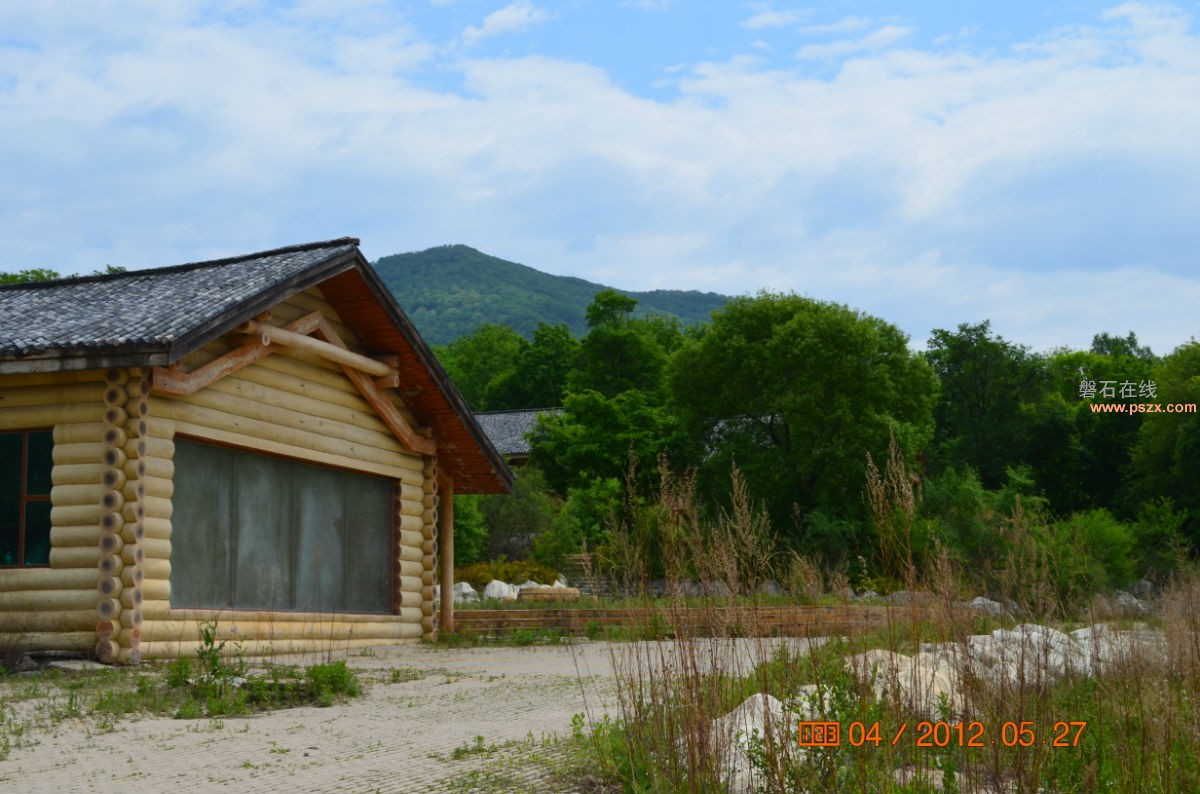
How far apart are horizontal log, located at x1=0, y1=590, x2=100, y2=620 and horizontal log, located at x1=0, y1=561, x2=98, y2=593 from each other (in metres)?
0.04

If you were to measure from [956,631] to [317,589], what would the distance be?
37.5 ft

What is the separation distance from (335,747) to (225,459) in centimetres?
743

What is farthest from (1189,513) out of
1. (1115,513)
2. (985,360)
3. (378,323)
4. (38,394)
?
(38,394)

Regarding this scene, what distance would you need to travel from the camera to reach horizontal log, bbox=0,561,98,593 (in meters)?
12.2

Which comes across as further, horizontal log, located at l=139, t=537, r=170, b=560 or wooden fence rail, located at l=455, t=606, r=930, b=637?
horizontal log, located at l=139, t=537, r=170, b=560

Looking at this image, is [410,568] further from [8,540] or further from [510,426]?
[510,426]

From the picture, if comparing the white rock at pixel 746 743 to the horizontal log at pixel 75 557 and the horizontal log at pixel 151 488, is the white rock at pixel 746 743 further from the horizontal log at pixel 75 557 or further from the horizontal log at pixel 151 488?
the horizontal log at pixel 75 557

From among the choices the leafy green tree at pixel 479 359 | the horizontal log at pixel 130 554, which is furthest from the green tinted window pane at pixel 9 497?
the leafy green tree at pixel 479 359

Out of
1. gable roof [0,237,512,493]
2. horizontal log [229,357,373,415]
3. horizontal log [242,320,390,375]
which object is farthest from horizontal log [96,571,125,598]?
horizontal log [242,320,390,375]

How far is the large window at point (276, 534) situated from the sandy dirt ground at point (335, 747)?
408 centimetres

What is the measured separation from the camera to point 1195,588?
27.4 feet

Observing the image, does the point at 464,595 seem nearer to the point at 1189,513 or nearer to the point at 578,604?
the point at 578,604

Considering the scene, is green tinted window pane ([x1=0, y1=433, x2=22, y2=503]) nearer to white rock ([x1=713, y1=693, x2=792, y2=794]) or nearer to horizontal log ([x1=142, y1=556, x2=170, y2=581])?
horizontal log ([x1=142, y1=556, x2=170, y2=581])

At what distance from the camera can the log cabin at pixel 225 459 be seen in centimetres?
1227
